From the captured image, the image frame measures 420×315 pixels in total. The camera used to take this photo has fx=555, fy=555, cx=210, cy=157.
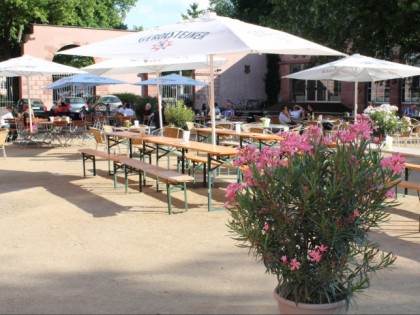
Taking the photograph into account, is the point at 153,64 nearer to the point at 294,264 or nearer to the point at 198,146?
the point at 198,146

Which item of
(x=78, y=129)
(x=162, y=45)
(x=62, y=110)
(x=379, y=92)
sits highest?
(x=162, y=45)

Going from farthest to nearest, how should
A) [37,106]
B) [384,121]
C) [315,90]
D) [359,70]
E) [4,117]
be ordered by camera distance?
[315,90], [37,106], [4,117], [359,70], [384,121]

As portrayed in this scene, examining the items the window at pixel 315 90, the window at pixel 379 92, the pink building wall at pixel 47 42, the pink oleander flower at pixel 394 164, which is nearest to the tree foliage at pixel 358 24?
the window at pixel 379 92

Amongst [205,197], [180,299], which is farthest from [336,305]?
[205,197]

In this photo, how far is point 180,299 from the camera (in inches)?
165

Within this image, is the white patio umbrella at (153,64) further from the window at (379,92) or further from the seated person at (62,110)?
the window at (379,92)

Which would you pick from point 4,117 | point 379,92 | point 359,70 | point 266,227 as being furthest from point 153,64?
point 379,92

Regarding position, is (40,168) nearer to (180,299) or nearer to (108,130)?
(108,130)

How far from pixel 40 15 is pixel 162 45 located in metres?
27.1

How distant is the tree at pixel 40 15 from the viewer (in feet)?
104

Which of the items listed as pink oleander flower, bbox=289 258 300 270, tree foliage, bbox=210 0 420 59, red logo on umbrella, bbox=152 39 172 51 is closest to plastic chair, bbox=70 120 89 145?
red logo on umbrella, bbox=152 39 172 51

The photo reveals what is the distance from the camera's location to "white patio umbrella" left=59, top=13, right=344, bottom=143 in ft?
22.7

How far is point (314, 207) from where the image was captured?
313 cm

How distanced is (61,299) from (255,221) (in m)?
1.85
